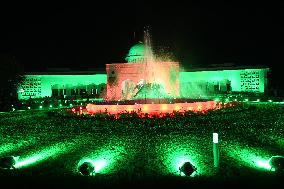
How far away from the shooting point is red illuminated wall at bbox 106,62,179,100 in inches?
1918

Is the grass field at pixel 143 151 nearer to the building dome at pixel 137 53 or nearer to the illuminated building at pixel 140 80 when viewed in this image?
the illuminated building at pixel 140 80

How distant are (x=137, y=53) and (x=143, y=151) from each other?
37.5 m

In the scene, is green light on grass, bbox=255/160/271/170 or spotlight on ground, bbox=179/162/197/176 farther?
green light on grass, bbox=255/160/271/170

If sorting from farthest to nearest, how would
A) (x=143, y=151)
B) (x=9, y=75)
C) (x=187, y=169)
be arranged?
1. (x=9, y=75)
2. (x=143, y=151)
3. (x=187, y=169)

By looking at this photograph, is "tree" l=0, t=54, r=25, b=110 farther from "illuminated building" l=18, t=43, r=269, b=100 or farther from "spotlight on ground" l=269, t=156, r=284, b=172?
"spotlight on ground" l=269, t=156, r=284, b=172

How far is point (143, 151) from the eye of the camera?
12.7 meters

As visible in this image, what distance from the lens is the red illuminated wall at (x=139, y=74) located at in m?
48.7

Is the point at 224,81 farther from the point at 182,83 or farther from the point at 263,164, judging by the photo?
the point at 263,164

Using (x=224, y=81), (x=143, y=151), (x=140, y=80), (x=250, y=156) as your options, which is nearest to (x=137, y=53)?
(x=140, y=80)

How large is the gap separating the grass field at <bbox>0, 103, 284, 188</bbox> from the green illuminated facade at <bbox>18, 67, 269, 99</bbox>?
32.2 metres

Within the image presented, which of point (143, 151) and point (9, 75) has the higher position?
point (9, 75)

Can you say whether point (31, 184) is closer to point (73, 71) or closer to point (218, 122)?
point (218, 122)

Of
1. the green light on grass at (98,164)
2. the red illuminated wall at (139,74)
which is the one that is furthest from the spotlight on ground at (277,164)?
the red illuminated wall at (139,74)

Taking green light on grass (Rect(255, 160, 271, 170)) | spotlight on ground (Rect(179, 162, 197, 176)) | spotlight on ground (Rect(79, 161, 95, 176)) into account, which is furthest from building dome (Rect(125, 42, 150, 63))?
spotlight on ground (Rect(179, 162, 197, 176))
